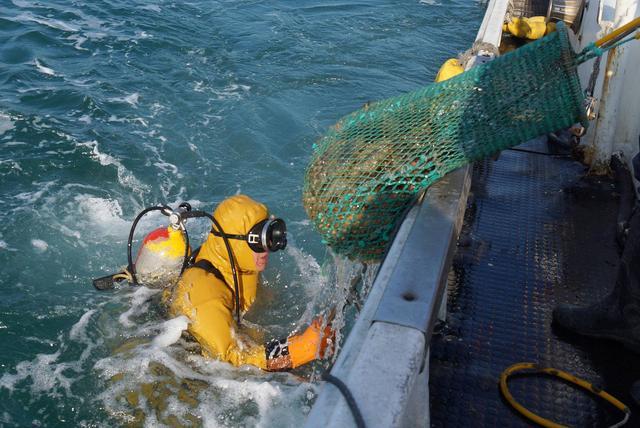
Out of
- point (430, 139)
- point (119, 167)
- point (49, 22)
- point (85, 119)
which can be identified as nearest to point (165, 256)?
point (430, 139)

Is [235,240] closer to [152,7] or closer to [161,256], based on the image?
[161,256]

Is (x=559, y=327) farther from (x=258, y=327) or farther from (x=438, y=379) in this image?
(x=258, y=327)

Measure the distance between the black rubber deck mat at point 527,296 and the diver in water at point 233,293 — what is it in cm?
115

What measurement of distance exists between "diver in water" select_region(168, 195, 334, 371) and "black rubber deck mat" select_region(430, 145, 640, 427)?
115 cm

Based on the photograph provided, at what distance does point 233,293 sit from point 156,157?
428 centimetres

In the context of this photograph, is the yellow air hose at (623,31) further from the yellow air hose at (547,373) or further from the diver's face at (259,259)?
the diver's face at (259,259)

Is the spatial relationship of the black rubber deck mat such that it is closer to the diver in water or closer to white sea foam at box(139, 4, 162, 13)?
the diver in water

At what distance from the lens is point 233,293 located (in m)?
4.43

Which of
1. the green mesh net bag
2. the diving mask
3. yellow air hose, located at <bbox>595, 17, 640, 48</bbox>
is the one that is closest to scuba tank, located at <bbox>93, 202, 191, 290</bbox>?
the diving mask

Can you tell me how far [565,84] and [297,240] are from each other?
14.3 ft

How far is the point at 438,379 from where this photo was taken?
271 cm

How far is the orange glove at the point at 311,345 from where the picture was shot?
4043mm

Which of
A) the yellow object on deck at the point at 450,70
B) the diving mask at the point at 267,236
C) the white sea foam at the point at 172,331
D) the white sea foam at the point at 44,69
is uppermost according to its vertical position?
the yellow object on deck at the point at 450,70

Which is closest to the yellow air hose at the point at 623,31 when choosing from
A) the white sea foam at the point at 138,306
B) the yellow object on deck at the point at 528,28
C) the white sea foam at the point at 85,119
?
the white sea foam at the point at 138,306
